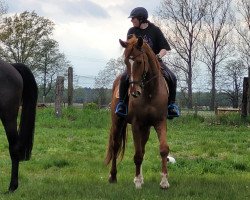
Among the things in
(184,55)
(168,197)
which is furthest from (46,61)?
(168,197)

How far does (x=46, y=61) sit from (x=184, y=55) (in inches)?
678

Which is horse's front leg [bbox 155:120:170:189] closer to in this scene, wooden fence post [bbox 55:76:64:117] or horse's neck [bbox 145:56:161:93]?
horse's neck [bbox 145:56:161:93]

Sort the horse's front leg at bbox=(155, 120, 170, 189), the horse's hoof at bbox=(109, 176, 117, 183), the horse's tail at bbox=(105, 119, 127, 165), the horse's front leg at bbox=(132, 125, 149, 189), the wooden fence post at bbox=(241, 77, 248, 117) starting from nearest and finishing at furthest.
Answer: the horse's front leg at bbox=(155, 120, 170, 189) < the horse's front leg at bbox=(132, 125, 149, 189) < the horse's hoof at bbox=(109, 176, 117, 183) < the horse's tail at bbox=(105, 119, 127, 165) < the wooden fence post at bbox=(241, 77, 248, 117)

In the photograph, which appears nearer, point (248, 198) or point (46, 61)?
point (248, 198)

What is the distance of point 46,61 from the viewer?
186 ft

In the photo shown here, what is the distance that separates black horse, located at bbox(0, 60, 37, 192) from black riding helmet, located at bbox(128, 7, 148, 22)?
2161mm

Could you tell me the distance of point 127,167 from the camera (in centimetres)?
992

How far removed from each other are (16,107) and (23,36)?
48425mm

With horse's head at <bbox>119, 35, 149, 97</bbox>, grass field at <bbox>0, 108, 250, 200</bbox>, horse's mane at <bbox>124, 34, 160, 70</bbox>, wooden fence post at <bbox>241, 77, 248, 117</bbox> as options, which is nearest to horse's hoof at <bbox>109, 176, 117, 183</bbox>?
grass field at <bbox>0, 108, 250, 200</bbox>

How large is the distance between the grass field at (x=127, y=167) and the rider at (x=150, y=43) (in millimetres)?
1317

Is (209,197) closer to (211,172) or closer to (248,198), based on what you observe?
(248,198)

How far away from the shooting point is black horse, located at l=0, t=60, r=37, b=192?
7.48 m

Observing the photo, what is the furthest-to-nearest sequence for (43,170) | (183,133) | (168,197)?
(183,133) → (43,170) → (168,197)

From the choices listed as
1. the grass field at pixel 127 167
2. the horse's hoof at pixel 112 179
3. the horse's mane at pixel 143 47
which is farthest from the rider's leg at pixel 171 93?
the horse's hoof at pixel 112 179
